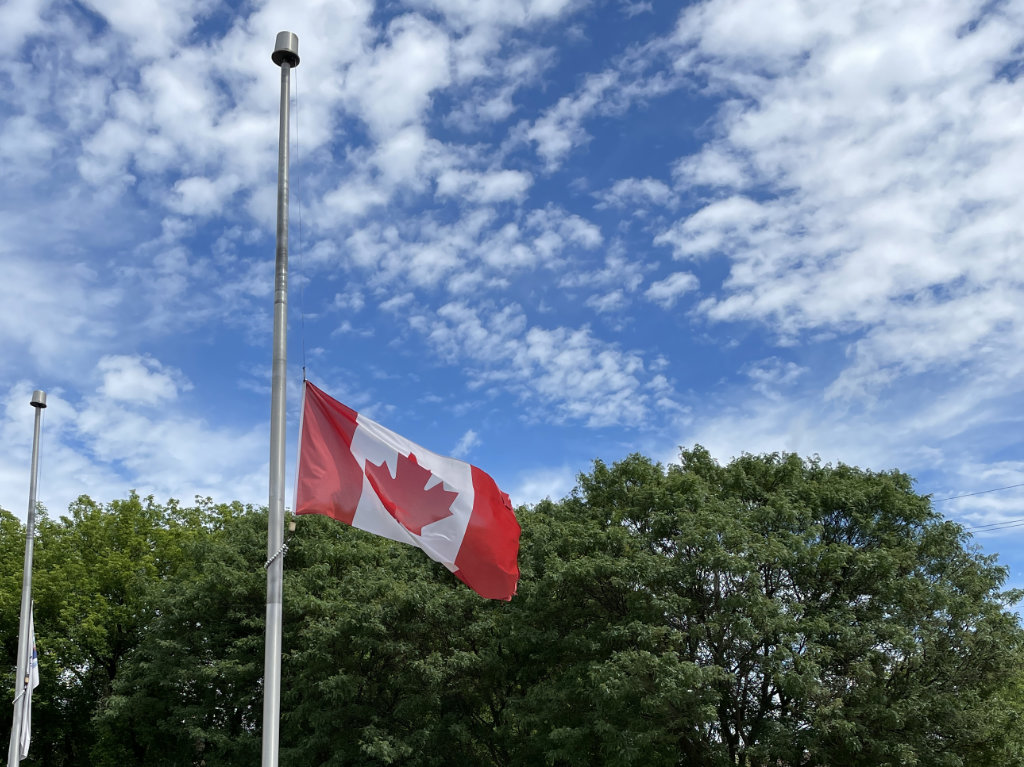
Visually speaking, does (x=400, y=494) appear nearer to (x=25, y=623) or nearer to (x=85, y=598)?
(x=25, y=623)

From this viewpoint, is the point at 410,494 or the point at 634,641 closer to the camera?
the point at 410,494

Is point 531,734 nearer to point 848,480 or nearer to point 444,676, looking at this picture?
point 444,676

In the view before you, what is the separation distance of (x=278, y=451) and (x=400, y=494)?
1.62 meters

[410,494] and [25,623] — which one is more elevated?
[25,623]

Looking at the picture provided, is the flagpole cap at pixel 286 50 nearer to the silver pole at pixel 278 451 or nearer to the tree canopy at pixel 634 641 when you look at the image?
the silver pole at pixel 278 451

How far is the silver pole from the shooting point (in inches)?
371

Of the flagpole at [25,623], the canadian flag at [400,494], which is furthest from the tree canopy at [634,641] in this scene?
the canadian flag at [400,494]

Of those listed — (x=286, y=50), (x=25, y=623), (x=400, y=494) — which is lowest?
(x=400, y=494)

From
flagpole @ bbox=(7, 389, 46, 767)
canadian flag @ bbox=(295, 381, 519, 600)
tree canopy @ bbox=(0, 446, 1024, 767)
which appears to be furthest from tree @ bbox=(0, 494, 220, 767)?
canadian flag @ bbox=(295, 381, 519, 600)

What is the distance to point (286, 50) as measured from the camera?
1138 centimetres

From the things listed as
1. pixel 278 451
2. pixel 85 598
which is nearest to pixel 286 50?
pixel 278 451

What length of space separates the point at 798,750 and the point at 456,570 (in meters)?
15.7

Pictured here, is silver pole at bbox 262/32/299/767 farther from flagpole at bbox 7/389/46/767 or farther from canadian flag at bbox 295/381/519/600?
flagpole at bbox 7/389/46/767

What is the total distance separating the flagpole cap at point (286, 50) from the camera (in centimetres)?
1141
